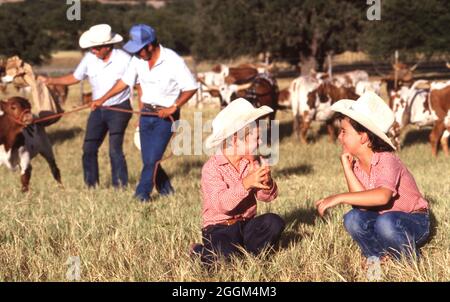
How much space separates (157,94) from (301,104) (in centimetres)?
901

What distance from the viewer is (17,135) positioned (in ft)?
30.4

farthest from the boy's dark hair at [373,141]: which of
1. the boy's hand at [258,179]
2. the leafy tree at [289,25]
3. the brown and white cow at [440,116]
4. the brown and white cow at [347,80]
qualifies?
the leafy tree at [289,25]

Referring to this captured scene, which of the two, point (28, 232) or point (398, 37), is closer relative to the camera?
point (28, 232)

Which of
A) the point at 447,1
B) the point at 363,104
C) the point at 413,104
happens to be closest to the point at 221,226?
the point at 363,104

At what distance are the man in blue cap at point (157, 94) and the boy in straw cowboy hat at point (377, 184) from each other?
3.51 m

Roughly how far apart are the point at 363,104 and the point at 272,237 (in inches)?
43.0

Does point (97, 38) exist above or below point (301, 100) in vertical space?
above

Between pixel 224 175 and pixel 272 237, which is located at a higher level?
pixel 224 175

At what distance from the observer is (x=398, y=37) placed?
31562 mm

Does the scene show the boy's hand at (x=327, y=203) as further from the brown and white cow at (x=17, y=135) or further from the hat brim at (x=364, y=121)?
the brown and white cow at (x=17, y=135)

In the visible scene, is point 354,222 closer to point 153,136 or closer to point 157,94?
point 153,136

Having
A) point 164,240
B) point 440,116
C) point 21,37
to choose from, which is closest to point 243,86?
point 440,116

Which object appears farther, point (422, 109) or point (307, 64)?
point (307, 64)
